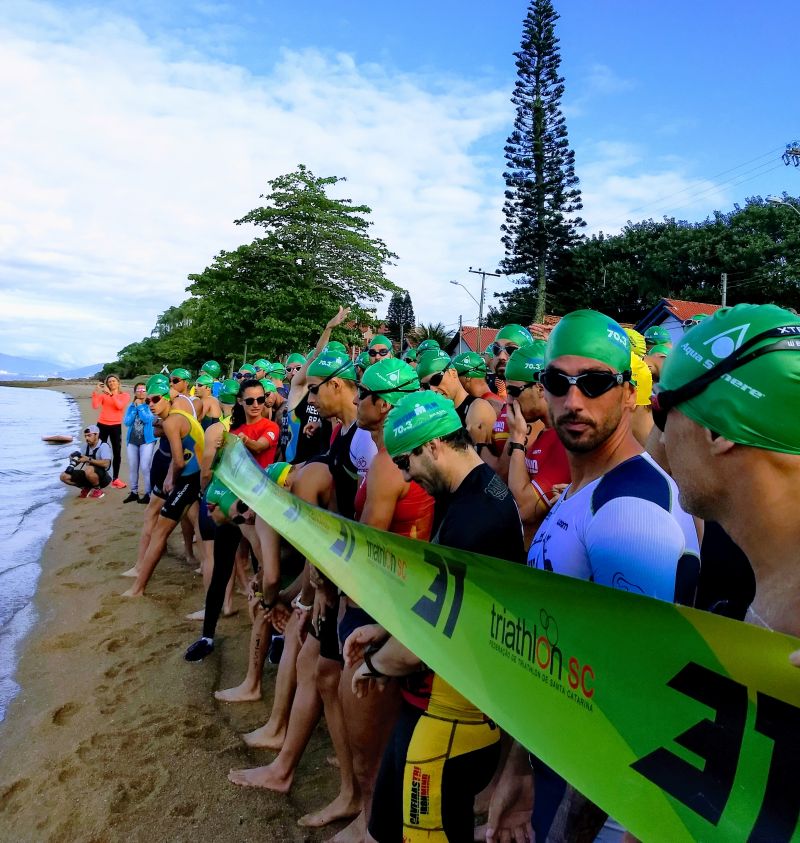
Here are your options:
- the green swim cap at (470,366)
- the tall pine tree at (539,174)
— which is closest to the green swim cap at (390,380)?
the green swim cap at (470,366)

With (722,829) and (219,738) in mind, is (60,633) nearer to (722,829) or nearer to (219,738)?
(219,738)

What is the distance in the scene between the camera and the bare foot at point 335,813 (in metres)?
3.43

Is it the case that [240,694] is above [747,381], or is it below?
below

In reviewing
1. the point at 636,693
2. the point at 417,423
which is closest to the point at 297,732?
the point at 417,423

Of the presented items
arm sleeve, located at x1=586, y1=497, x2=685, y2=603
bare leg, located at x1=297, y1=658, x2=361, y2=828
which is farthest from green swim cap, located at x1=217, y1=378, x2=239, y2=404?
arm sleeve, located at x1=586, y1=497, x2=685, y2=603

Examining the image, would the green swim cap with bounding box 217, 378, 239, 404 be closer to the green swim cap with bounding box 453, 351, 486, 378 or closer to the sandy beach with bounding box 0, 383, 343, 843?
the sandy beach with bounding box 0, 383, 343, 843

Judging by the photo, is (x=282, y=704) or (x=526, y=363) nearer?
(x=526, y=363)

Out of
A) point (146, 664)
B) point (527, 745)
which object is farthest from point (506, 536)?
point (146, 664)

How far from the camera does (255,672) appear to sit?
4.82 meters

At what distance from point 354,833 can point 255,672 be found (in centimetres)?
182

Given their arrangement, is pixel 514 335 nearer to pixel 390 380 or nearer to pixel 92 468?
pixel 390 380

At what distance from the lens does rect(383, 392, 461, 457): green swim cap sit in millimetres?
2562

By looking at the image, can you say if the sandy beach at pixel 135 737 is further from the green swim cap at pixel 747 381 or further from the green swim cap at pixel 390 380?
the green swim cap at pixel 747 381

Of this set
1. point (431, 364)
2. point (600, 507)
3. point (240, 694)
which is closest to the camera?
point (600, 507)
